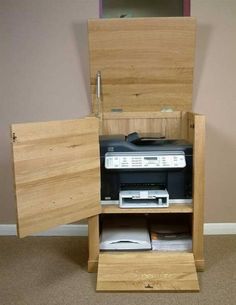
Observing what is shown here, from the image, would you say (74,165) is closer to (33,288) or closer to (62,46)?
(33,288)

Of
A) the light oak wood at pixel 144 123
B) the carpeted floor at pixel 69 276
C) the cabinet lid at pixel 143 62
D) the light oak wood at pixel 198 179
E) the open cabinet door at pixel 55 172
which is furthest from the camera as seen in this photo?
the light oak wood at pixel 144 123

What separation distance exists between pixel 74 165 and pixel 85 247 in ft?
2.93

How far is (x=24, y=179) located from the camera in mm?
1709

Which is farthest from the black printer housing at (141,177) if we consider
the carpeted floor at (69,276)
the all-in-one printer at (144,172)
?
the carpeted floor at (69,276)

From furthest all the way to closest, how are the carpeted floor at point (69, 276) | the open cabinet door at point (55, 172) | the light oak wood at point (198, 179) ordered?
the light oak wood at point (198, 179), the carpeted floor at point (69, 276), the open cabinet door at point (55, 172)

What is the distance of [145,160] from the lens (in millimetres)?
2047

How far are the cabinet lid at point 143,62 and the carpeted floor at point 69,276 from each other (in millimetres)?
1056

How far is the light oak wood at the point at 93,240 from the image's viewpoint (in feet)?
6.88

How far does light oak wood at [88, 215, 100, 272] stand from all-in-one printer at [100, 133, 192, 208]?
0.14 meters

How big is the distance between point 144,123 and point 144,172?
1.77ft

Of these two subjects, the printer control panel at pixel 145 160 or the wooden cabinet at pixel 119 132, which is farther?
the printer control panel at pixel 145 160

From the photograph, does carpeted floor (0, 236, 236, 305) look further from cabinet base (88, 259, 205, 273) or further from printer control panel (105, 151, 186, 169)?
printer control panel (105, 151, 186, 169)

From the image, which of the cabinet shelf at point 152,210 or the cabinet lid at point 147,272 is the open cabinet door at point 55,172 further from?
the cabinet lid at point 147,272

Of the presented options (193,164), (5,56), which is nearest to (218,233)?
(193,164)
